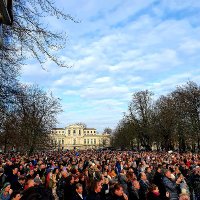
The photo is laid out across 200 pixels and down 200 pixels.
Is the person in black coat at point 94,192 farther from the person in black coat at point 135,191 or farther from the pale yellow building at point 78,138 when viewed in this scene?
the pale yellow building at point 78,138

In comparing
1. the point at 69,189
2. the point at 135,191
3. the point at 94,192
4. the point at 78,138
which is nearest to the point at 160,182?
the point at 135,191

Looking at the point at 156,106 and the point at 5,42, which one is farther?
the point at 156,106

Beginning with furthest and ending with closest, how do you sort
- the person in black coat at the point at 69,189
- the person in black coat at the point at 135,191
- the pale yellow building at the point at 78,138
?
the pale yellow building at the point at 78,138, the person in black coat at the point at 135,191, the person in black coat at the point at 69,189

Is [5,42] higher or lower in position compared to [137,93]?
lower

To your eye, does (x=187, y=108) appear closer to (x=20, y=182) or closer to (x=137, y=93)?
(x=137, y=93)

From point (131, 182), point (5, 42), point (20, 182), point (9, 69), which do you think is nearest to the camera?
point (5, 42)

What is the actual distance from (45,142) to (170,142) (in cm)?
2768

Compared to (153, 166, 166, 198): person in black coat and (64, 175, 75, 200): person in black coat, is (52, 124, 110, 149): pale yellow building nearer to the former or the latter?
(153, 166, 166, 198): person in black coat

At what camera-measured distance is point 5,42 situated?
23.6 feet

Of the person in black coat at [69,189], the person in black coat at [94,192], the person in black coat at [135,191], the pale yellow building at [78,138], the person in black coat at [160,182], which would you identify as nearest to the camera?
the person in black coat at [94,192]

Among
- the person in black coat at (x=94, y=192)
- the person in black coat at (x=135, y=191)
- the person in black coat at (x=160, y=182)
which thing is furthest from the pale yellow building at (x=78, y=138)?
the person in black coat at (x=94, y=192)

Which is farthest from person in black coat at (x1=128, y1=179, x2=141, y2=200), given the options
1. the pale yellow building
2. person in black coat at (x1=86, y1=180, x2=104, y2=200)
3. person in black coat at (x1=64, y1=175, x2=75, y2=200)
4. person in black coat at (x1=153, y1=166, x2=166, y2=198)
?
the pale yellow building

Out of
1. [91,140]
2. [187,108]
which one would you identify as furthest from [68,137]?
[187,108]

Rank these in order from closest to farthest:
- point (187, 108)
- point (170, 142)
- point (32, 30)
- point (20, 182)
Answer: point (32, 30)
point (20, 182)
point (187, 108)
point (170, 142)
